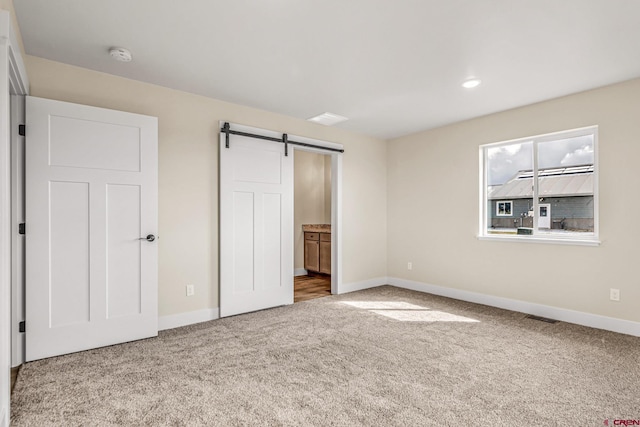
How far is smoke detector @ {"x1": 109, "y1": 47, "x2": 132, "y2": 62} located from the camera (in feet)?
8.77

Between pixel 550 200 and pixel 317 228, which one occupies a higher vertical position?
pixel 550 200

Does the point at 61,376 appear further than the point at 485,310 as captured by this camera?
No

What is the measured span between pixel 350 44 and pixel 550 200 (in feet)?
9.69

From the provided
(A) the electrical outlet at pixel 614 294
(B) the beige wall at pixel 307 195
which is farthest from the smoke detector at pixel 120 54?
(A) the electrical outlet at pixel 614 294

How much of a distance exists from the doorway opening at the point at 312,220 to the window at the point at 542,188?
2723 mm

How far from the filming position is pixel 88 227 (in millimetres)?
2889

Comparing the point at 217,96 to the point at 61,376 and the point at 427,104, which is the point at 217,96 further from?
the point at 61,376

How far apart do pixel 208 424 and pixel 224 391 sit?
13.7 inches

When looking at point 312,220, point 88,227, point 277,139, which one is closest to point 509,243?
point 277,139

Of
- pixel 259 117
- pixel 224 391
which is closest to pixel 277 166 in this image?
pixel 259 117

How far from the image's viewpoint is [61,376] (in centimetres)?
241

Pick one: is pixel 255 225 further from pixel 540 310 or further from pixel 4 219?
pixel 540 310

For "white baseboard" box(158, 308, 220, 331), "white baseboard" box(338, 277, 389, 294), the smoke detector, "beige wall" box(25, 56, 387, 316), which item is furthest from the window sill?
the smoke detector

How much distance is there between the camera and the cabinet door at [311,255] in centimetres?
636
